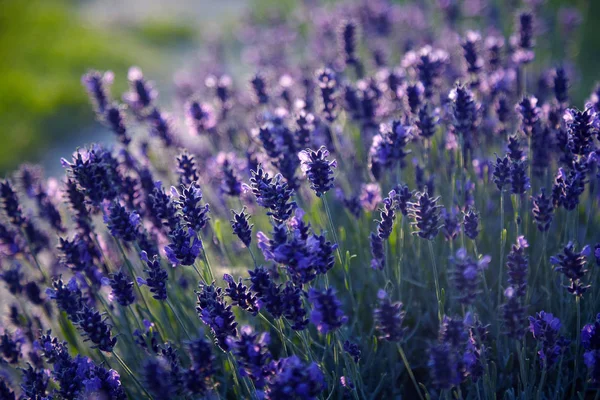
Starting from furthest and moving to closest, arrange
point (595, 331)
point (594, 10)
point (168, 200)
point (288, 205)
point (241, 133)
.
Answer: point (594, 10) → point (241, 133) → point (168, 200) → point (288, 205) → point (595, 331)

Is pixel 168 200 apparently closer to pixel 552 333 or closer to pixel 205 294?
pixel 205 294

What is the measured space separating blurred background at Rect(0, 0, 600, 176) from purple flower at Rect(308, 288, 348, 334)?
4902 millimetres

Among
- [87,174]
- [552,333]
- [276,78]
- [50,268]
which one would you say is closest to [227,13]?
[276,78]

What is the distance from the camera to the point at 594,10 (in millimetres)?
8289

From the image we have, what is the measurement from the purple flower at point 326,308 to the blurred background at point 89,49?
4.90 meters

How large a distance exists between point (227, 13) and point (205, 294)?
11.8 m

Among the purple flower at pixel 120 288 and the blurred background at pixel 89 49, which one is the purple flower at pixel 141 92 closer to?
the purple flower at pixel 120 288

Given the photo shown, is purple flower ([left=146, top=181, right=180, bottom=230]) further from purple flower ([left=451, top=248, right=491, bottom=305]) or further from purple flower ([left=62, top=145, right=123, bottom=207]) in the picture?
purple flower ([left=451, top=248, right=491, bottom=305])

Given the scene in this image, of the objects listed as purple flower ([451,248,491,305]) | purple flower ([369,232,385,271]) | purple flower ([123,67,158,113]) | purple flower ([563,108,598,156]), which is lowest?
purple flower ([451,248,491,305])

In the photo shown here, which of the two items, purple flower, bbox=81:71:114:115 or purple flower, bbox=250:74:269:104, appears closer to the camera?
purple flower, bbox=81:71:114:115

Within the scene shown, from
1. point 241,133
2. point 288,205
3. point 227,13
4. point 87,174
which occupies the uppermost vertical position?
point 227,13

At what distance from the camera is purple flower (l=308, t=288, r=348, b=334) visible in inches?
83.6

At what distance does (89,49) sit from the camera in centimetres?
1030

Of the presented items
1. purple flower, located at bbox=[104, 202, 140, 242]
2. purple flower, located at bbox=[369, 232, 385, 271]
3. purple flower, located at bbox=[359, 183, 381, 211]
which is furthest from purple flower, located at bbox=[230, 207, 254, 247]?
purple flower, located at bbox=[359, 183, 381, 211]
